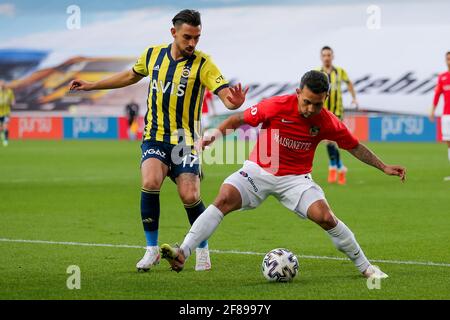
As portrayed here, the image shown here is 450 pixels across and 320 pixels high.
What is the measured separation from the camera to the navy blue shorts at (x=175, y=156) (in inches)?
352

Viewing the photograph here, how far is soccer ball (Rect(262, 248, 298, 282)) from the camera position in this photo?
795 centimetres

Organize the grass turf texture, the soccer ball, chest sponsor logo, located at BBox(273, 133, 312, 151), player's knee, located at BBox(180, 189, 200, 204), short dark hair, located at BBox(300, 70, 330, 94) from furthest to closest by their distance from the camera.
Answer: player's knee, located at BBox(180, 189, 200, 204) < chest sponsor logo, located at BBox(273, 133, 312, 151) < the soccer ball < short dark hair, located at BBox(300, 70, 330, 94) < the grass turf texture

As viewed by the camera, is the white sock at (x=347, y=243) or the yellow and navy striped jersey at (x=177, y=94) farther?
the yellow and navy striped jersey at (x=177, y=94)

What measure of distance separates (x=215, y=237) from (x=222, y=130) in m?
3.54

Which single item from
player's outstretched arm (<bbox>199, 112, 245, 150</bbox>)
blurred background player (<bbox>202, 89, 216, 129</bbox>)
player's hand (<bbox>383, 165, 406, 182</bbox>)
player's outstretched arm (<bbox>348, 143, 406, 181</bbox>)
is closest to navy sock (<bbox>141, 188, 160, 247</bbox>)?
player's outstretched arm (<bbox>199, 112, 245, 150</bbox>)

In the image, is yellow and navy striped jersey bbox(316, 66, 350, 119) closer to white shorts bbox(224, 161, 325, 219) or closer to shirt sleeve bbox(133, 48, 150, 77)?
shirt sleeve bbox(133, 48, 150, 77)

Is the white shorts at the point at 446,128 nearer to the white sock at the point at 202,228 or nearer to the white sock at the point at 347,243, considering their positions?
the white sock at the point at 347,243

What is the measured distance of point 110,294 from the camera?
23.9 feet

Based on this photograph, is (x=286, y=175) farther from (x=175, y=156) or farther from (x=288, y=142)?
(x=175, y=156)

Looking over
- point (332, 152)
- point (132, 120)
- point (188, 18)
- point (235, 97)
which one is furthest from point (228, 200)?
point (132, 120)

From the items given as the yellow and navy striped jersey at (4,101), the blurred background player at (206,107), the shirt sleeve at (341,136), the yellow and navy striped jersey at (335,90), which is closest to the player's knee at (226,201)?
the shirt sleeve at (341,136)

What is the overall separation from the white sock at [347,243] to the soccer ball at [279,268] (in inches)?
15.7
